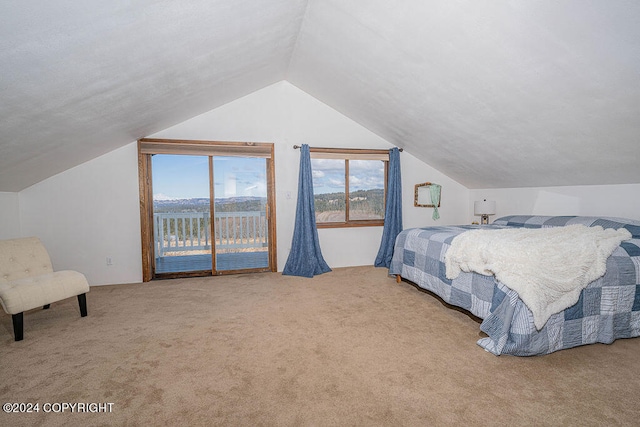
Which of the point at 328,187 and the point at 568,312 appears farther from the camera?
the point at 328,187

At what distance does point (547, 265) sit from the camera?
193cm

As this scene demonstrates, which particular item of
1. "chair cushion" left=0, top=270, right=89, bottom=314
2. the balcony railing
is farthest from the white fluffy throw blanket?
the balcony railing

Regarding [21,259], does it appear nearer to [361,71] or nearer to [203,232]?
[203,232]

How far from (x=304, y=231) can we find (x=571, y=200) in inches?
132

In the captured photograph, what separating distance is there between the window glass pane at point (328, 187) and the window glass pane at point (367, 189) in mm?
192

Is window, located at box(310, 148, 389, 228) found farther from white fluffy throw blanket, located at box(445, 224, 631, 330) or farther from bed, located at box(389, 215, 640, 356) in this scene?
white fluffy throw blanket, located at box(445, 224, 631, 330)

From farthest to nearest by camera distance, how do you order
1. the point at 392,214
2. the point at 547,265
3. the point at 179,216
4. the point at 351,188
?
the point at 179,216, the point at 351,188, the point at 392,214, the point at 547,265

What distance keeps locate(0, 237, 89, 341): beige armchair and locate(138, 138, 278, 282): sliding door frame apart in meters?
1.09

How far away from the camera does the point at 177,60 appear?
95.2 inches

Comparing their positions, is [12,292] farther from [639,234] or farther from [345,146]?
[639,234]

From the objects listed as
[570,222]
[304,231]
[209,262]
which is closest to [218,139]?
[304,231]

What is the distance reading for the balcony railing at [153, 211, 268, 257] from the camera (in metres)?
5.39

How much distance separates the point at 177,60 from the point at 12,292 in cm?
220

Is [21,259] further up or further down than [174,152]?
further down
